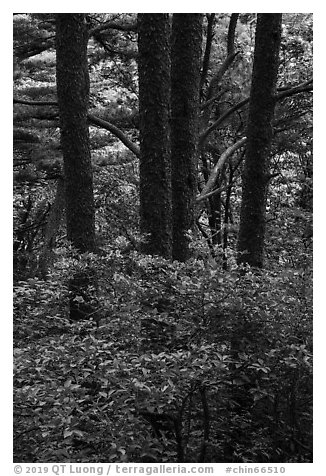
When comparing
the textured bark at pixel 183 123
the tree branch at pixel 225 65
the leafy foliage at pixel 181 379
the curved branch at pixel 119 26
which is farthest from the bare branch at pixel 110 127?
the leafy foliage at pixel 181 379

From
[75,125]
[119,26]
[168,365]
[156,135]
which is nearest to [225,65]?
[119,26]

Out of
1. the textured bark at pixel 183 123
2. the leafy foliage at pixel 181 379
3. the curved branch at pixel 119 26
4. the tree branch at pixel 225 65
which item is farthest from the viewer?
the tree branch at pixel 225 65

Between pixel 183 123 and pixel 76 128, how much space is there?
3.26 ft

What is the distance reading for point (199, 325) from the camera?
3.64m

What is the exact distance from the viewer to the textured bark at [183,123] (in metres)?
5.65

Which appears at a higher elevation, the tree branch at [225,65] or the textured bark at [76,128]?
the tree branch at [225,65]

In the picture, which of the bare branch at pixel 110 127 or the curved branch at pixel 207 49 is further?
the curved branch at pixel 207 49

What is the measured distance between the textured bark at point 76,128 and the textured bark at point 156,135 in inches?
28.8

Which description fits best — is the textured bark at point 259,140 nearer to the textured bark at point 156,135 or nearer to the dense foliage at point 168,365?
the textured bark at point 156,135

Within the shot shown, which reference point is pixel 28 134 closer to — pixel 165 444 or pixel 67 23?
pixel 67 23

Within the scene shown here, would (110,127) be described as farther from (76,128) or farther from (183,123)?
(183,123)

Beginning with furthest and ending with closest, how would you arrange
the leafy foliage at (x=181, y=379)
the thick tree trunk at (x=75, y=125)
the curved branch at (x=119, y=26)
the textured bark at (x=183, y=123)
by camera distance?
the curved branch at (x=119, y=26)
the textured bark at (x=183, y=123)
the thick tree trunk at (x=75, y=125)
the leafy foliage at (x=181, y=379)
